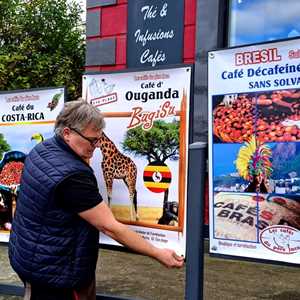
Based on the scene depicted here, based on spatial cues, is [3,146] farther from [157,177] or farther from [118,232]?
[118,232]

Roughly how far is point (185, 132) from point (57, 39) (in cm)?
1113

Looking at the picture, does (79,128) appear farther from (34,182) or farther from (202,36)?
(202,36)

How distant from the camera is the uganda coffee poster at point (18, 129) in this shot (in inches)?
156

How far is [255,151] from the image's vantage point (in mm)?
2842

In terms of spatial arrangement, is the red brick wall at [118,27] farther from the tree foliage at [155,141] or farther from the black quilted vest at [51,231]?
the black quilted vest at [51,231]

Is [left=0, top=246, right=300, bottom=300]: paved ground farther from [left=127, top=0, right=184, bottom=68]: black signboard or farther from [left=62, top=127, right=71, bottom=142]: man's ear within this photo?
[left=127, top=0, right=184, bottom=68]: black signboard

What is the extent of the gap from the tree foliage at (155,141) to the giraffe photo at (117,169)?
71 mm

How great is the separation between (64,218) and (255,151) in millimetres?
978

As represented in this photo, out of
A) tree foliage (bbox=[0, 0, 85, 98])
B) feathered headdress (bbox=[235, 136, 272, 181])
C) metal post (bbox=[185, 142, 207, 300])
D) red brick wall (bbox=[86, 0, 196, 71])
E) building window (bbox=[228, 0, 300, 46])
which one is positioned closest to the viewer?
feathered headdress (bbox=[235, 136, 272, 181])

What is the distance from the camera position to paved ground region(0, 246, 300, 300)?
4703mm

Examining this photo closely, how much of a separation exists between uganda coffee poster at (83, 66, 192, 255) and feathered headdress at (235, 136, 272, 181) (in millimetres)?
415

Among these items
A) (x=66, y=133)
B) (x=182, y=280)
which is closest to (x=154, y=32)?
(x=182, y=280)

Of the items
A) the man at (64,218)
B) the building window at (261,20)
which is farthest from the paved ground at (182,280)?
the building window at (261,20)

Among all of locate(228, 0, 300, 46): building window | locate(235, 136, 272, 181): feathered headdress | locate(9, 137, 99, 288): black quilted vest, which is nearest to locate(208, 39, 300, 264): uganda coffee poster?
locate(235, 136, 272, 181): feathered headdress
